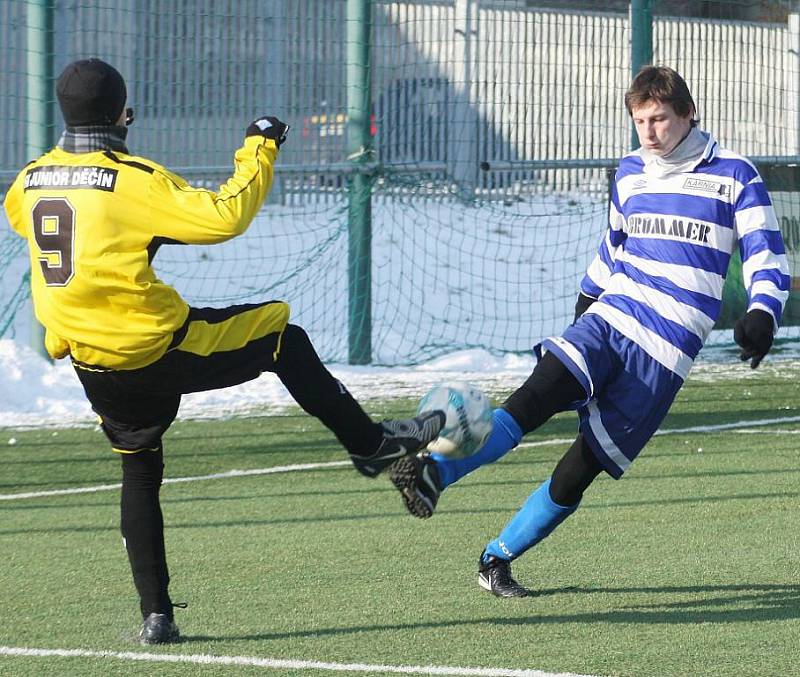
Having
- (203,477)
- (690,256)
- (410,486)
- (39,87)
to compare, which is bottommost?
(203,477)

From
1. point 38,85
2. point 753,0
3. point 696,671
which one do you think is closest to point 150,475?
point 696,671

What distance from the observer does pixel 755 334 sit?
15.9 feet

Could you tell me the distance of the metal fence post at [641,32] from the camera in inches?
487

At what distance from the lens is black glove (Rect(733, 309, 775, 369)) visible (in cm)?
484

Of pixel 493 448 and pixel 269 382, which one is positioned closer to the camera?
pixel 493 448

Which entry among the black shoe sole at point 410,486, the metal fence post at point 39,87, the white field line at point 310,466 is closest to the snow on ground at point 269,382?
the metal fence post at point 39,87

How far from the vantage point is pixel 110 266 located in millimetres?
4328

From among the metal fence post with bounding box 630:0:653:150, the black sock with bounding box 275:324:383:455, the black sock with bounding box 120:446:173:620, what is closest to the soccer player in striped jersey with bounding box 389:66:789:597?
the black sock with bounding box 275:324:383:455

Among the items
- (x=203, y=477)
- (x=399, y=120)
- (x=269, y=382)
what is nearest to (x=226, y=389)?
(x=269, y=382)

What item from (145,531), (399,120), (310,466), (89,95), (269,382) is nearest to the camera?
(89,95)

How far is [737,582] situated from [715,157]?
57.4 inches

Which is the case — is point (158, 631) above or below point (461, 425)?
below

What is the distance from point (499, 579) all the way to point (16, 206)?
1.99 m

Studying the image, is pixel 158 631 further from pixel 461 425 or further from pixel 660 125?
pixel 660 125
